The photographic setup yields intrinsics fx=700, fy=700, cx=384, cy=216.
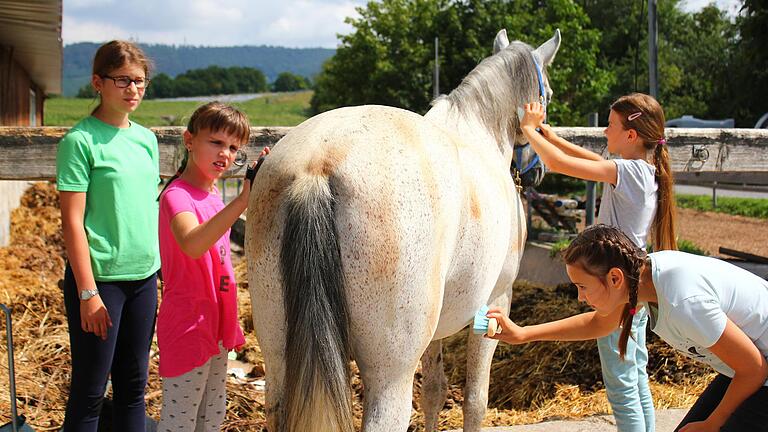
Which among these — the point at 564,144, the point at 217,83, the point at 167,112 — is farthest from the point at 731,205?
the point at 217,83

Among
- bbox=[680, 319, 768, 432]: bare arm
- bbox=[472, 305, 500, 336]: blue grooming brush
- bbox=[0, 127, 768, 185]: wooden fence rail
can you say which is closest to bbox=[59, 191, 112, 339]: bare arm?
bbox=[0, 127, 768, 185]: wooden fence rail

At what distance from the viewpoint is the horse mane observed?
3211mm

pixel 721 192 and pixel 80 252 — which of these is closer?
pixel 80 252

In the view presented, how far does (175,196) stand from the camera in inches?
95.1

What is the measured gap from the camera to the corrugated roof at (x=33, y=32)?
7578mm

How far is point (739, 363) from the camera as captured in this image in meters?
2.06

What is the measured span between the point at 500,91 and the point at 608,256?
1356 mm

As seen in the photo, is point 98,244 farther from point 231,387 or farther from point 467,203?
point 231,387

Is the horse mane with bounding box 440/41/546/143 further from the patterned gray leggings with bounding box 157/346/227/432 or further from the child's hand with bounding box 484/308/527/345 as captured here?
the patterned gray leggings with bounding box 157/346/227/432

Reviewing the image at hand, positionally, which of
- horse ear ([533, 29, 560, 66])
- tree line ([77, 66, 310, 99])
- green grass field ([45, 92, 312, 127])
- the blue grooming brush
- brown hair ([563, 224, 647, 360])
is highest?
tree line ([77, 66, 310, 99])

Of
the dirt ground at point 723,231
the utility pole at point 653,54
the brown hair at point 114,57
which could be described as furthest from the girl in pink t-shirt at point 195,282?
the dirt ground at point 723,231

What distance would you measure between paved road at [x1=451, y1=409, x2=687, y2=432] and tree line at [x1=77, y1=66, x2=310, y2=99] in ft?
397

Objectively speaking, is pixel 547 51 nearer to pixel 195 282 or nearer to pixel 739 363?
pixel 739 363

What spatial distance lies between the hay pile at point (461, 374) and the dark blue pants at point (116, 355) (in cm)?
107
